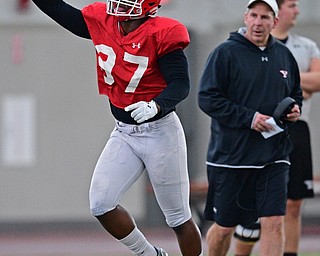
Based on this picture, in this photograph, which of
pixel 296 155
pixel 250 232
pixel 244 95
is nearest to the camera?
pixel 244 95

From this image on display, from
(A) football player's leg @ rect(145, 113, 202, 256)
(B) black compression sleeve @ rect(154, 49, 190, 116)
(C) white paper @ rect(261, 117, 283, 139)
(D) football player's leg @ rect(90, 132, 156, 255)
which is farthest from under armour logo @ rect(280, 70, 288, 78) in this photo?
(D) football player's leg @ rect(90, 132, 156, 255)

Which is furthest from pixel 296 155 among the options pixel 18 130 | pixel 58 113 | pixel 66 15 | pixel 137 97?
pixel 18 130

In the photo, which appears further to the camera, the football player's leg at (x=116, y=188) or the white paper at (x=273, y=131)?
the white paper at (x=273, y=131)

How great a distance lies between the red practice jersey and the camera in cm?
614

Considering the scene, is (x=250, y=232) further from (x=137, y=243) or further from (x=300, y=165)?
(x=137, y=243)

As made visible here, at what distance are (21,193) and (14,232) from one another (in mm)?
535

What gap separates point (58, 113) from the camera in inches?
565

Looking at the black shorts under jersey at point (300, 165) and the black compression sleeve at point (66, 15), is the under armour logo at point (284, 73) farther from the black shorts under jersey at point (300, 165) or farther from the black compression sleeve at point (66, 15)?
the black compression sleeve at point (66, 15)

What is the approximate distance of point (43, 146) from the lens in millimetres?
14391

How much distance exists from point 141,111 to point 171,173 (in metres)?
0.69

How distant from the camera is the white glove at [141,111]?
5.88 metres

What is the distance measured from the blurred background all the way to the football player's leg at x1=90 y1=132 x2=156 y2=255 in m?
7.80

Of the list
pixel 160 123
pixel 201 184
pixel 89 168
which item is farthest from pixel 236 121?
pixel 89 168

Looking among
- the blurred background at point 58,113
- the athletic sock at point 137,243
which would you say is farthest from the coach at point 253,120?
the blurred background at point 58,113
